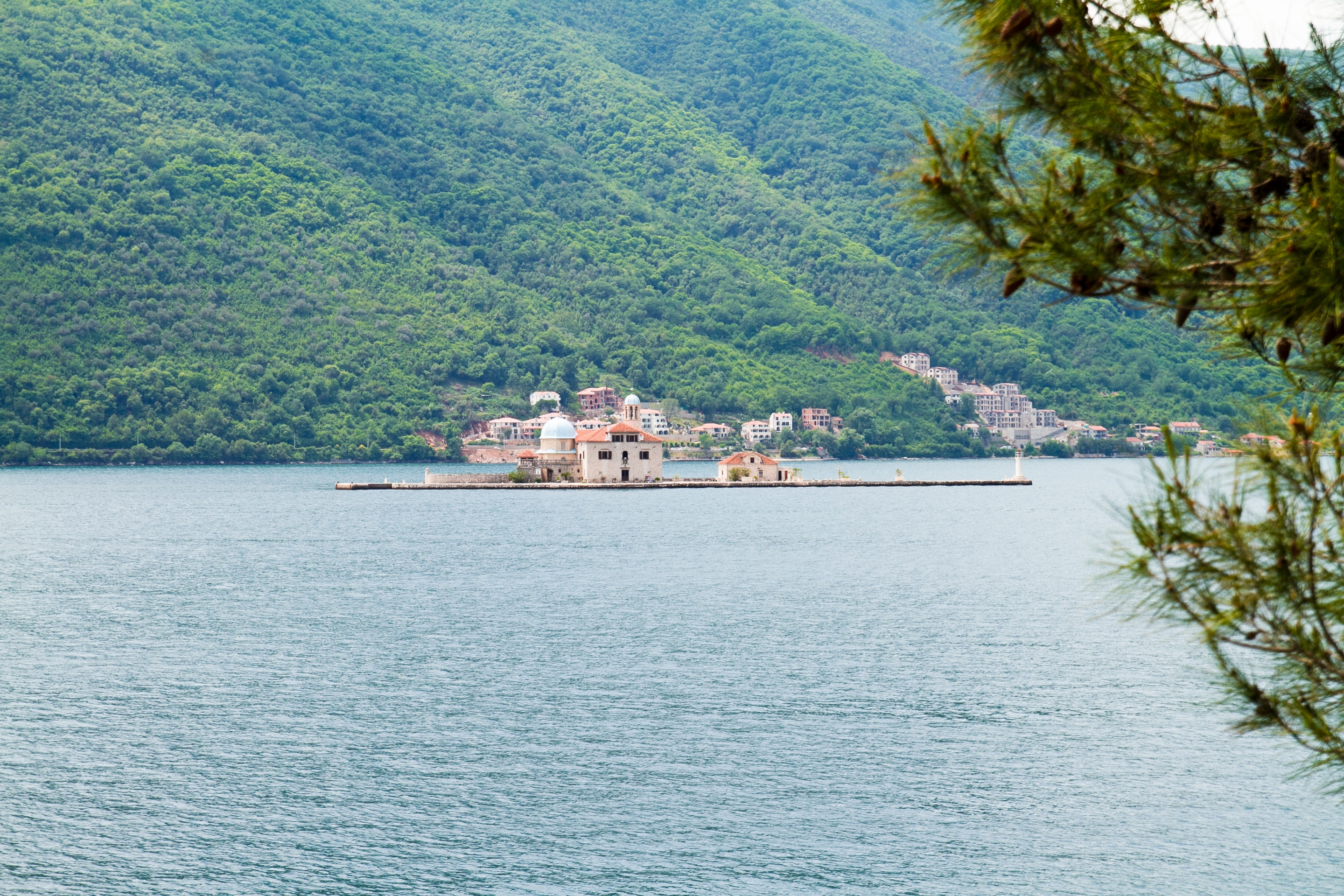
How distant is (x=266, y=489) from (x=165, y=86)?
84.3m

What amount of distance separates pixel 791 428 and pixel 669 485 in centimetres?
5540

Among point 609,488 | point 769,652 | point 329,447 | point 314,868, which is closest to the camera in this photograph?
point 314,868

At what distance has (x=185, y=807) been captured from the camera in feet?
59.0

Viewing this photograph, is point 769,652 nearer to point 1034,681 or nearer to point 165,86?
point 1034,681

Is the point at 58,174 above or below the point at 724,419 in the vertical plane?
above

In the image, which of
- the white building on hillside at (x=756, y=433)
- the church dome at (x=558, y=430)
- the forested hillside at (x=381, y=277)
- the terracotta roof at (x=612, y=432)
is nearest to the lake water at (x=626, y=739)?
→ the terracotta roof at (x=612, y=432)

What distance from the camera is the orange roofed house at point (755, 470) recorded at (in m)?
95.4

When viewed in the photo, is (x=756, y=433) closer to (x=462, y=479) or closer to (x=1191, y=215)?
(x=462, y=479)

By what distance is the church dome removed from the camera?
297ft

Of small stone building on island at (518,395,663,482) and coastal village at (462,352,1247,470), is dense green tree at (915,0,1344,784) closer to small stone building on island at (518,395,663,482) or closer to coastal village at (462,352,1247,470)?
small stone building on island at (518,395,663,482)

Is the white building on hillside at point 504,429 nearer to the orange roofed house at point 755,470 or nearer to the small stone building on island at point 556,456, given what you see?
the small stone building on island at point 556,456

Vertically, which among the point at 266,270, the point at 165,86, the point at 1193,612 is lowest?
the point at 1193,612

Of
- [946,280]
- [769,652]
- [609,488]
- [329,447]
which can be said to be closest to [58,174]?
[329,447]

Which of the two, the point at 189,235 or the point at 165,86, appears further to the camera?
the point at 165,86
